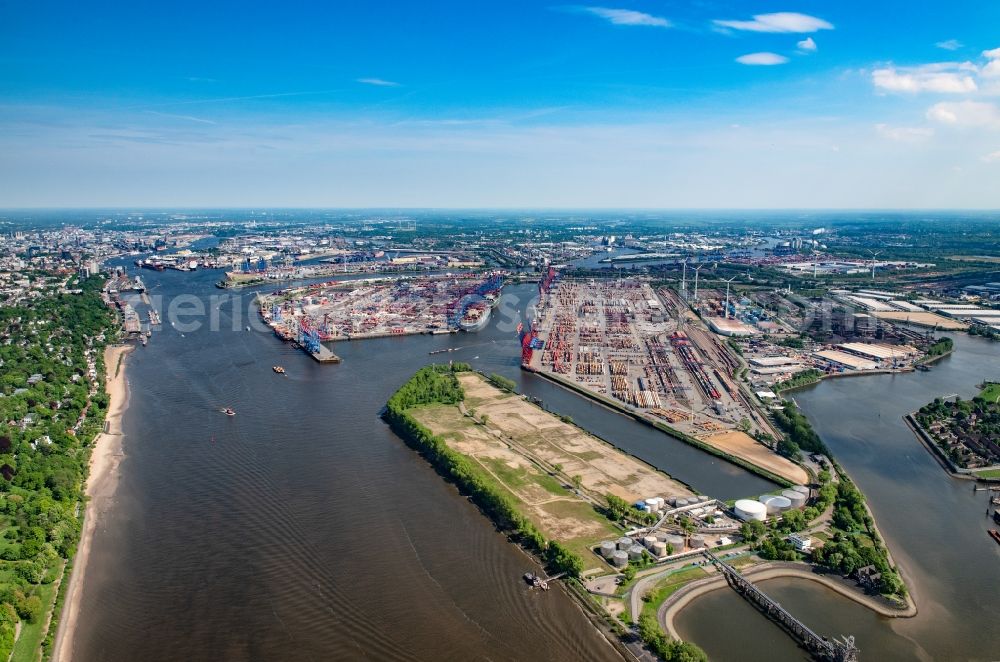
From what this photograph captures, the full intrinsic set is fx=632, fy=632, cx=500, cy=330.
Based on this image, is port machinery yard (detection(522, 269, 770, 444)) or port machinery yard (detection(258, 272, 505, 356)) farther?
port machinery yard (detection(258, 272, 505, 356))

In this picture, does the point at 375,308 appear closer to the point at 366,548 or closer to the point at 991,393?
the point at 366,548

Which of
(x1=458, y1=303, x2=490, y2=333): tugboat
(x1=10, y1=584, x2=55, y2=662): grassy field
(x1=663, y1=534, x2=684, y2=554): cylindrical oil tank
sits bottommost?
(x1=10, y1=584, x2=55, y2=662): grassy field

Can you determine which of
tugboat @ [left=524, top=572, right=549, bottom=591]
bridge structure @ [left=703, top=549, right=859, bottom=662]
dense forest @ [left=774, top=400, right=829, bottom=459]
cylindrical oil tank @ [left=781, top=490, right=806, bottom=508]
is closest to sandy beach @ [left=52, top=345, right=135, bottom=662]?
tugboat @ [left=524, top=572, right=549, bottom=591]

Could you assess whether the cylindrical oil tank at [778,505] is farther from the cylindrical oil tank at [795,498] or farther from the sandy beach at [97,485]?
the sandy beach at [97,485]

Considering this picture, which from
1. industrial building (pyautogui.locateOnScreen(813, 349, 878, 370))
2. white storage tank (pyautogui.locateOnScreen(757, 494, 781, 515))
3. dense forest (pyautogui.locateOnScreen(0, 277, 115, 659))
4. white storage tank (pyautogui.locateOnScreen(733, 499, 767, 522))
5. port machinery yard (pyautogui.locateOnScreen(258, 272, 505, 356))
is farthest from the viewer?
port machinery yard (pyautogui.locateOnScreen(258, 272, 505, 356))

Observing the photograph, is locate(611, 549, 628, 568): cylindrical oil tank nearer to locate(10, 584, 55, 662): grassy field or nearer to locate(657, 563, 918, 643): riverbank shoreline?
locate(657, 563, 918, 643): riverbank shoreline
